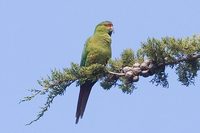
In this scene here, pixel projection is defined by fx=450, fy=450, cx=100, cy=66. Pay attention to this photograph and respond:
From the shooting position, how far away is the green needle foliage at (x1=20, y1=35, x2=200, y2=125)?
3.54m

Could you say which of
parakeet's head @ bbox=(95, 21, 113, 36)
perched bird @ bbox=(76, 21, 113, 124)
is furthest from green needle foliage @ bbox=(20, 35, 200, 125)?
parakeet's head @ bbox=(95, 21, 113, 36)

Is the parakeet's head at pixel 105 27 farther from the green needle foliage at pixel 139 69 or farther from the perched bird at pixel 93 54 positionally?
the green needle foliage at pixel 139 69

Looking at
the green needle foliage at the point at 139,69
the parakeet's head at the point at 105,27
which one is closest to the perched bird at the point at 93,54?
the parakeet's head at the point at 105,27

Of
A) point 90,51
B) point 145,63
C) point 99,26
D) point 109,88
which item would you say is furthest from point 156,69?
point 99,26

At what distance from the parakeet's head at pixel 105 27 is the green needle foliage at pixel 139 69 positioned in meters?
2.58

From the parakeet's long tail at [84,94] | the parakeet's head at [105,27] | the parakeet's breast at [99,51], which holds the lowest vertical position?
the parakeet's long tail at [84,94]

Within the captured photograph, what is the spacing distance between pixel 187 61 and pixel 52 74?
1116mm

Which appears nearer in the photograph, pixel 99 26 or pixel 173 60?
pixel 173 60

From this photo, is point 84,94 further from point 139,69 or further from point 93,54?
point 139,69

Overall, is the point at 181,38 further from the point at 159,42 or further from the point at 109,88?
the point at 109,88

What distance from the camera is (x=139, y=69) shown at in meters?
3.72

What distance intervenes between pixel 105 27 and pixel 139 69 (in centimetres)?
297

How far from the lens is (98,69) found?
12.9 ft

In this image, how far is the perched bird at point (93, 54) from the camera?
5.46m
